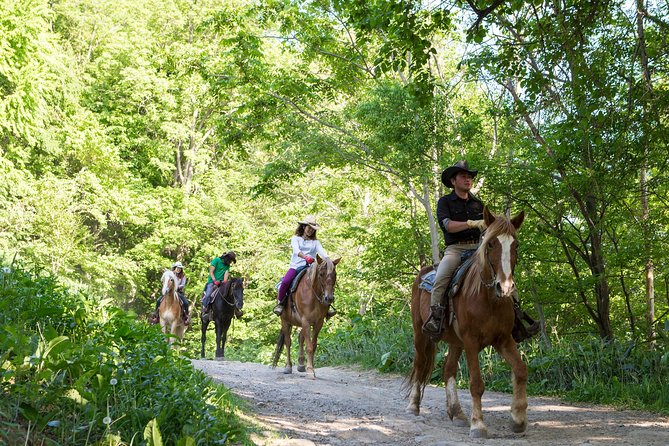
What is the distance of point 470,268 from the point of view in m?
7.57

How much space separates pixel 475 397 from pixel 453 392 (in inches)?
38.3

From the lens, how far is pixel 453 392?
8.06 metres

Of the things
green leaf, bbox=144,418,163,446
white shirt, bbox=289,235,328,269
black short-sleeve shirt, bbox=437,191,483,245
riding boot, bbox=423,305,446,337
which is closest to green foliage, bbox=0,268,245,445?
green leaf, bbox=144,418,163,446

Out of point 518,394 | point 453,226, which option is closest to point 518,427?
point 518,394

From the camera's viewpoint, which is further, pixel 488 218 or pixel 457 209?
pixel 457 209

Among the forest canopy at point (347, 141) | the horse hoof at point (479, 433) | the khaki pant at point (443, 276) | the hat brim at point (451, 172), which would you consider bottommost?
the horse hoof at point (479, 433)

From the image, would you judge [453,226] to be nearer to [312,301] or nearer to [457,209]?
[457,209]

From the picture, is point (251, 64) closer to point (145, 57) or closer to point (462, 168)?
point (462, 168)

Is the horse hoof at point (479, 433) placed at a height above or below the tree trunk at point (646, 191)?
below

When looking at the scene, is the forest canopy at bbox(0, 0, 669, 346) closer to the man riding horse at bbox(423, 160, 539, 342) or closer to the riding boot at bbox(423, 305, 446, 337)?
the man riding horse at bbox(423, 160, 539, 342)

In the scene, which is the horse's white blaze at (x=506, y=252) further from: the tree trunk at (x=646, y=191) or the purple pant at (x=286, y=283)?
the purple pant at (x=286, y=283)

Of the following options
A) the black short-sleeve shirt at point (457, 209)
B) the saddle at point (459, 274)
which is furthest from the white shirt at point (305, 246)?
the black short-sleeve shirt at point (457, 209)

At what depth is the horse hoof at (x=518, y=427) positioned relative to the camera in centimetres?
709

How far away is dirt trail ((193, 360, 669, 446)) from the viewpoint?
6.63 metres
